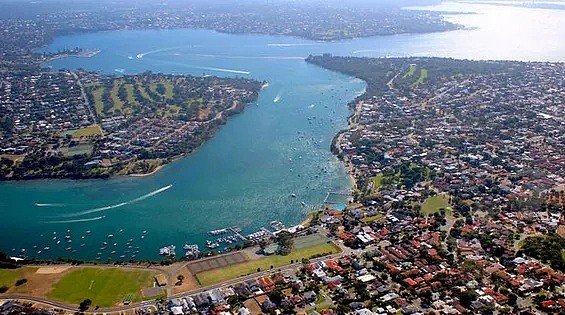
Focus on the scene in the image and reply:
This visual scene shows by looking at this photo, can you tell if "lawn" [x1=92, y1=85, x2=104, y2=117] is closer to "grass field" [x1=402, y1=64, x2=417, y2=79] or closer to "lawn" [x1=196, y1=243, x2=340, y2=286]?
"lawn" [x1=196, y1=243, x2=340, y2=286]

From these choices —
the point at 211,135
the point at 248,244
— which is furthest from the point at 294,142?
the point at 248,244

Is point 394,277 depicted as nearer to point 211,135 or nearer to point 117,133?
point 211,135

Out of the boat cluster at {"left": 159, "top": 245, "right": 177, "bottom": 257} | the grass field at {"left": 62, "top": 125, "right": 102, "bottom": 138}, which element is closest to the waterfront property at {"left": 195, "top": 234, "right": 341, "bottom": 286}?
the boat cluster at {"left": 159, "top": 245, "right": 177, "bottom": 257}

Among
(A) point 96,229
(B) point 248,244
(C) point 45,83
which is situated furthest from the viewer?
(C) point 45,83

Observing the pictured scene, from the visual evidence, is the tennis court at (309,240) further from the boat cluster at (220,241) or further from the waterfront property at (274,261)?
the boat cluster at (220,241)

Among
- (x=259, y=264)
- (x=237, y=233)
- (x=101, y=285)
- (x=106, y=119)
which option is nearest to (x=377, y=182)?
(x=237, y=233)

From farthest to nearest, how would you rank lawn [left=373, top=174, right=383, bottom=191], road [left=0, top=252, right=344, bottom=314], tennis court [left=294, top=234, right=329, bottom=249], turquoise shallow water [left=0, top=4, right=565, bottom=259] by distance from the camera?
lawn [left=373, top=174, right=383, bottom=191] < turquoise shallow water [left=0, top=4, right=565, bottom=259] < tennis court [left=294, top=234, right=329, bottom=249] < road [left=0, top=252, right=344, bottom=314]
